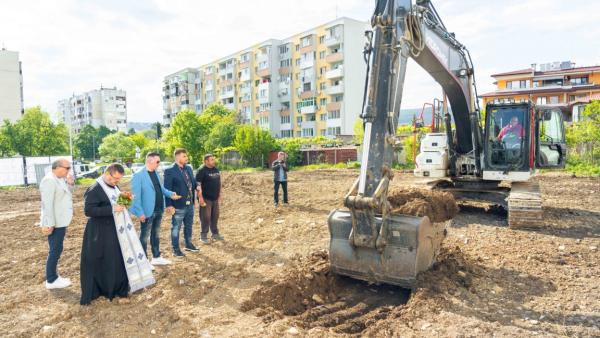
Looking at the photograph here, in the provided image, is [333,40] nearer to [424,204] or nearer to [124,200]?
[424,204]

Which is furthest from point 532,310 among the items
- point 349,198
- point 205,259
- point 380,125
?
point 205,259

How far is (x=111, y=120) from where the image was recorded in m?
114

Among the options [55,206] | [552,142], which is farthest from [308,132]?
[55,206]

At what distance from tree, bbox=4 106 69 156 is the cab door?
41717 millimetres

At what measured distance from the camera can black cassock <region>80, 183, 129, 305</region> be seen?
4.72 metres

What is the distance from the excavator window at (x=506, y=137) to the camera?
9055 mm

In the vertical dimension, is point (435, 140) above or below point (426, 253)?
above

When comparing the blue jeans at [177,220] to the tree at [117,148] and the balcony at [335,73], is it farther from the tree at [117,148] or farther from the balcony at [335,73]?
the tree at [117,148]

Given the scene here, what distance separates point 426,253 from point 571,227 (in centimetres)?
549

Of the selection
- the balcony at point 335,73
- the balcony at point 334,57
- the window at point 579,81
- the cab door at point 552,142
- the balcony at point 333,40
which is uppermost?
the balcony at point 333,40

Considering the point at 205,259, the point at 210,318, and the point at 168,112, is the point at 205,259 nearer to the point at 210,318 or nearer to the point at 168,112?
the point at 210,318

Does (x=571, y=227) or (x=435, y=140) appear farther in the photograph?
(x=435, y=140)

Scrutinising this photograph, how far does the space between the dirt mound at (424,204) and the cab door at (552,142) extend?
4764mm

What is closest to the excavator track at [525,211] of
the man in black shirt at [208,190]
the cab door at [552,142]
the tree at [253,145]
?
the cab door at [552,142]
